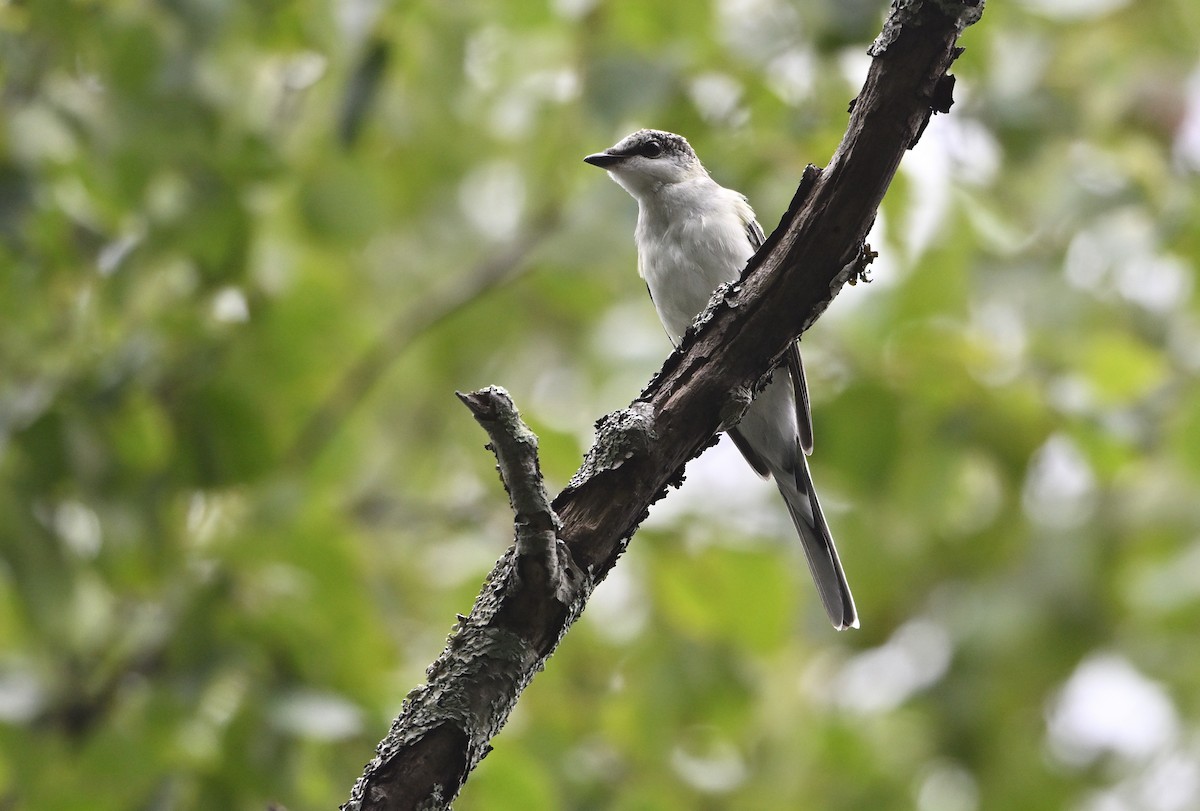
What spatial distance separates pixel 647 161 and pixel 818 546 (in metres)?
1.85

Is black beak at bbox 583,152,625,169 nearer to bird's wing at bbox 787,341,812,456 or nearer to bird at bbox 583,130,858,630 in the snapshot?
bird at bbox 583,130,858,630

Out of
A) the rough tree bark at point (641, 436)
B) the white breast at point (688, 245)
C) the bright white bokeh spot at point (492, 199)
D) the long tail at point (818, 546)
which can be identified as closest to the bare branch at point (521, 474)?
the rough tree bark at point (641, 436)

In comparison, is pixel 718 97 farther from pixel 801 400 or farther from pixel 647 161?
pixel 801 400

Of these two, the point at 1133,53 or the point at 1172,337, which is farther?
the point at 1172,337

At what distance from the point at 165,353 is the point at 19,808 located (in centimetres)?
163

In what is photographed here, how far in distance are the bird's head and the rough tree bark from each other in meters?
2.74

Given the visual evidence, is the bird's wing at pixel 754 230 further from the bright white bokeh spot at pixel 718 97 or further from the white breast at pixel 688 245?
the bright white bokeh spot at pixel 718 97

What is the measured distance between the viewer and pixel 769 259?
263 cm

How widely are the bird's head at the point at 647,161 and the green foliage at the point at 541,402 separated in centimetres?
21

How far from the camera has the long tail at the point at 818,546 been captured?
4773mm

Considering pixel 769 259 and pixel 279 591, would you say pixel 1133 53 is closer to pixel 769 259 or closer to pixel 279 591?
pixel 769 259

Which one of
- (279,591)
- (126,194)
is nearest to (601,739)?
(279,591)

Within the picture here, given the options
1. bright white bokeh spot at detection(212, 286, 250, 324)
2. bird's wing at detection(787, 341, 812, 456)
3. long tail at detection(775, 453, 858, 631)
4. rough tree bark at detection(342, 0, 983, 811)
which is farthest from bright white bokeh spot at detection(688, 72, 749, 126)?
rough tree bark at detection(342, 0, 983, 811)

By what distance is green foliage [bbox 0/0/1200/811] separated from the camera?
418cm
